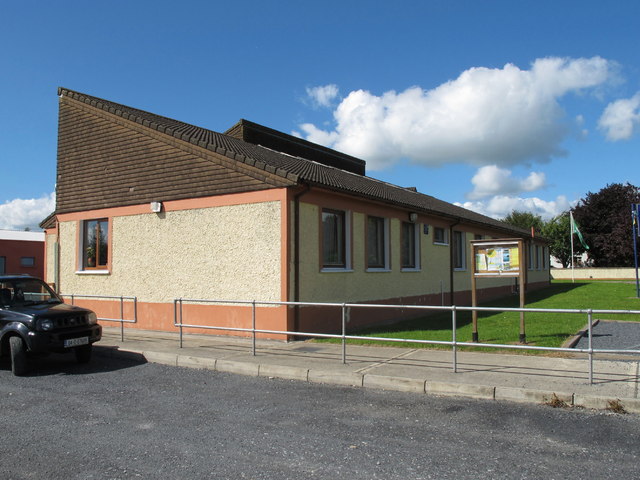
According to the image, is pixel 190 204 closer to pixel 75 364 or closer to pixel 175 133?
pixel 175 133

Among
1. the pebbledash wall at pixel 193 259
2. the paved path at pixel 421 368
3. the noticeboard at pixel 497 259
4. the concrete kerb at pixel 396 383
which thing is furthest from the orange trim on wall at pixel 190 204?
the noticeboard at pixel 497 259

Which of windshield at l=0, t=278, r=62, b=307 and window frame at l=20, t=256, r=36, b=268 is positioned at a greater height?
window frame at l=20, t=256, r=36, b=268

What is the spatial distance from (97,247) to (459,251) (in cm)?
1266

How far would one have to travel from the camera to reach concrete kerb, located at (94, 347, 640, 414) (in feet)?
19.5

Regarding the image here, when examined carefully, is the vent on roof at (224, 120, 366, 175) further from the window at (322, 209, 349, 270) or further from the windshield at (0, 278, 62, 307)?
the windshield at (0, 278, 62, 307)

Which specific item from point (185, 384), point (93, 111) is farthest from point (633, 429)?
point (93, 111)

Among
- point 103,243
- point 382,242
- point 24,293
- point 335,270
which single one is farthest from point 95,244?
point 382,242

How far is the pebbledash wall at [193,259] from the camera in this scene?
10.8 meters

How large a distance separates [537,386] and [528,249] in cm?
2628

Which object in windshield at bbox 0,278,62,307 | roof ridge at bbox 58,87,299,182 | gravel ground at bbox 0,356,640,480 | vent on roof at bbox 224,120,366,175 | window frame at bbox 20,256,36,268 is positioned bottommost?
gravel ground at bbox 0,356,640,480

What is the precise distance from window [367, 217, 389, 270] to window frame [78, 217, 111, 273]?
7013 millimetres

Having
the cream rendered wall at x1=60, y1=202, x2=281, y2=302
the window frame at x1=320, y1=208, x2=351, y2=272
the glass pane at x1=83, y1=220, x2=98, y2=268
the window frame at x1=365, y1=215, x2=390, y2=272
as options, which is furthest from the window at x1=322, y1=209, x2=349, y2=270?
the glass pane at x1=83, y1=220, x2=98, y2=268

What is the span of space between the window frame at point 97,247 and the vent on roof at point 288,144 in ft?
24.8

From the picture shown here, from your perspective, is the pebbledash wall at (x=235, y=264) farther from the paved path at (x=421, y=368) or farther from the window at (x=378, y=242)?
the paved path at (x=421, y=368)
